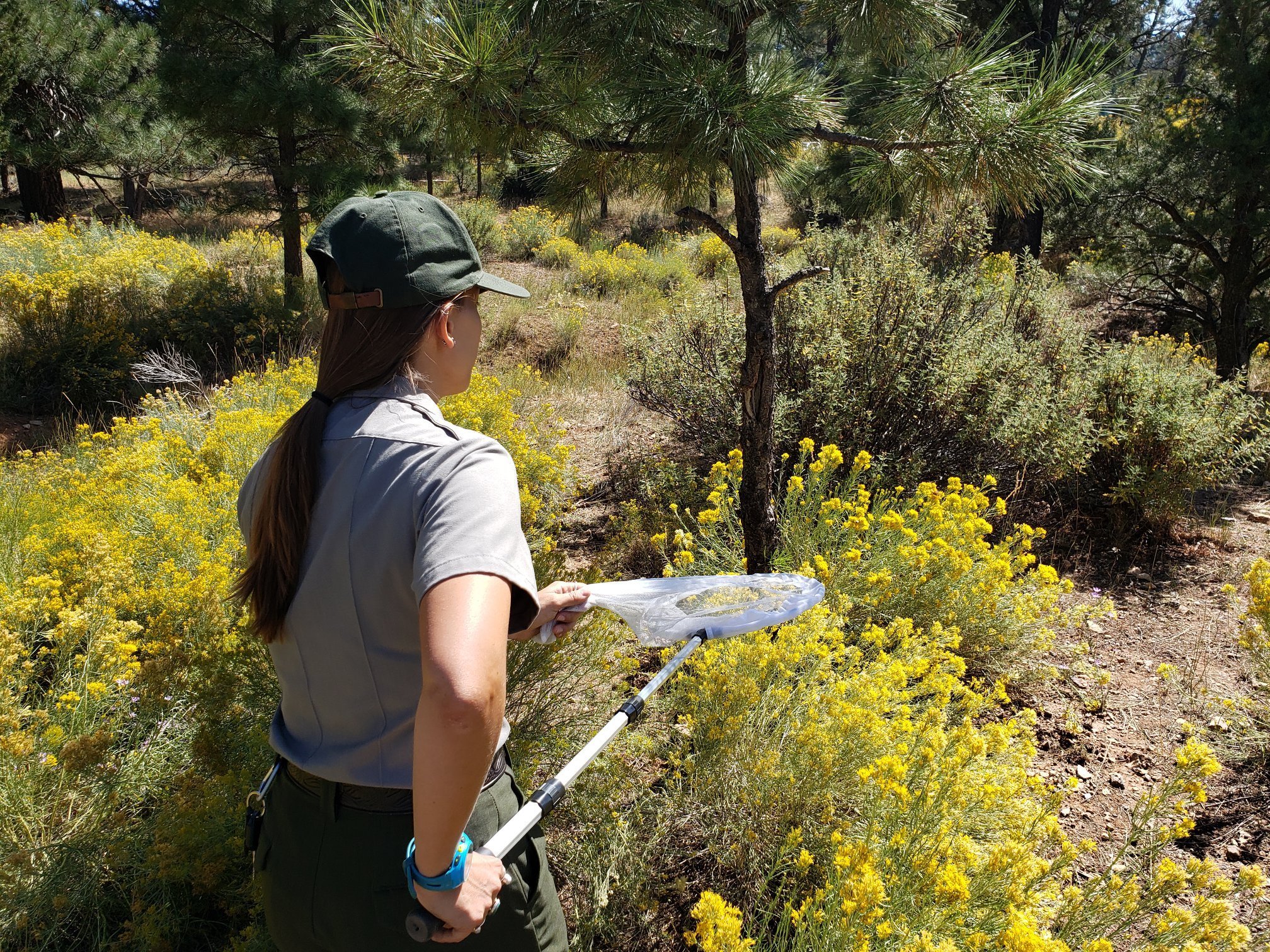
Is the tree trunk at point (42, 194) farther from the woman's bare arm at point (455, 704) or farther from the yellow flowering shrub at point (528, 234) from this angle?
the woman's bare arm at point (455, 704)

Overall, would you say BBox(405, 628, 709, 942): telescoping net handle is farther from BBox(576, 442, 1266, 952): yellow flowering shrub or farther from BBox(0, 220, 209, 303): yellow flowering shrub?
BBox(0, 220, 209, 303): yellow flowering shrub

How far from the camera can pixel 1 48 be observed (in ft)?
28.9

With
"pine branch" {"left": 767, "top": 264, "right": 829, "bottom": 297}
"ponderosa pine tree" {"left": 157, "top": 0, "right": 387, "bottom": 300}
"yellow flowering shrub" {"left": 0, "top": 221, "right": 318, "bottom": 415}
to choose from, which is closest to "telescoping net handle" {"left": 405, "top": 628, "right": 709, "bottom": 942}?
"pine branch" {"left": 767, "top": 264, "right": 829, "bottom": 297}

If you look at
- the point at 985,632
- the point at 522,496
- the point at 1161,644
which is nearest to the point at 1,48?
the point at 522,496

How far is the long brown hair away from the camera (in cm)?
116

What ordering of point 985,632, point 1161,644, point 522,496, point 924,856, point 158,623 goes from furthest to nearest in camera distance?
point 1161,644 → point 522,496 → point 985,632 → point 158,623 → point 924,856

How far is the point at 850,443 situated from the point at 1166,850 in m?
2.65

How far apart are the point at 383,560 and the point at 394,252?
484mm

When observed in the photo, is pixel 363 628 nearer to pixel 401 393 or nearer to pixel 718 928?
pixel 401 393

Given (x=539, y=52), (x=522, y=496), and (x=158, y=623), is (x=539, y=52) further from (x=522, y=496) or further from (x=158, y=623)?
(x=158, y=623)

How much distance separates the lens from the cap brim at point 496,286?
1.37 meters

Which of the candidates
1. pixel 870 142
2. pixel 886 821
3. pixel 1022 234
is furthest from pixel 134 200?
pixel 886 821

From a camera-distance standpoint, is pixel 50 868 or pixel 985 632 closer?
pixel 50 868

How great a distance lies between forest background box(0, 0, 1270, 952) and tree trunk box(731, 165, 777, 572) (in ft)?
0.06
